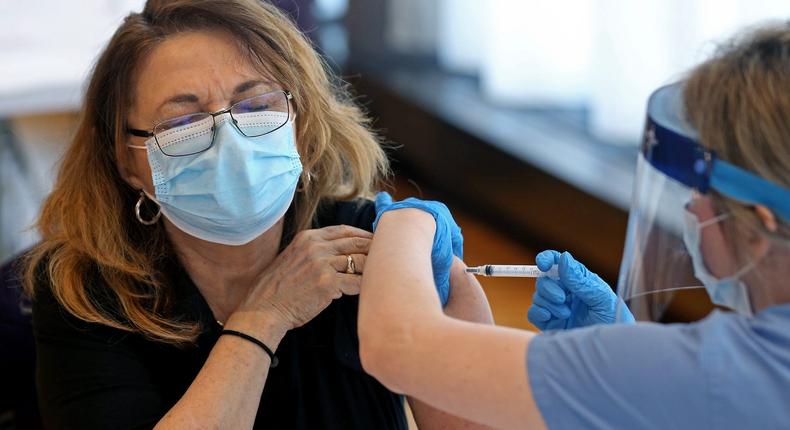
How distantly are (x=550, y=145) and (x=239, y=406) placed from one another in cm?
246

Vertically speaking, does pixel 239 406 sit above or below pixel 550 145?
above

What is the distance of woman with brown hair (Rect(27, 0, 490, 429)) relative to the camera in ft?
5.00

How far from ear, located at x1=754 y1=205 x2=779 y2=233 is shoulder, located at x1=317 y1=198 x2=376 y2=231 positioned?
847 millimetres

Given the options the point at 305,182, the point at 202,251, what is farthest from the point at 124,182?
the point at 305,182

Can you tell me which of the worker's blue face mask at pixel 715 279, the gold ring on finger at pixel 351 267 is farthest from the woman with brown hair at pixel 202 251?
the worker's blue face mask at pixel 715 279

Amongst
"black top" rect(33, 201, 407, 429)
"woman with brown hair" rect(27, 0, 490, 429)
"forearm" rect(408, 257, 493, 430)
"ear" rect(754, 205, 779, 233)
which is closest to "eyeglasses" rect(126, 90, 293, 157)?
"woman with brown hair" rect(27, 0, 490, 429)

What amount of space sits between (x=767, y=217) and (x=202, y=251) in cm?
100

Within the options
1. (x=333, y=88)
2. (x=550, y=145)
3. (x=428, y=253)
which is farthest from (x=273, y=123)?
(x=550, y=145)

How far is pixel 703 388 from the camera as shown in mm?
979

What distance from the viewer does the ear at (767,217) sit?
990 millimetres

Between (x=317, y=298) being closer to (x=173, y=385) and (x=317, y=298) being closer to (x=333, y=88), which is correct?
(x=173, y=385)

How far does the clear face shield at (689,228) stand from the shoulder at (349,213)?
625mm

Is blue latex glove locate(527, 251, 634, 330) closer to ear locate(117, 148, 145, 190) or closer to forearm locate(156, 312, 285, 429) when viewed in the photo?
forearm locate(156, 312, 285, 429)

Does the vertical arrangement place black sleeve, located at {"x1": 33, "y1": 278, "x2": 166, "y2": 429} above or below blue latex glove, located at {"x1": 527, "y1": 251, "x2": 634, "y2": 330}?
below
